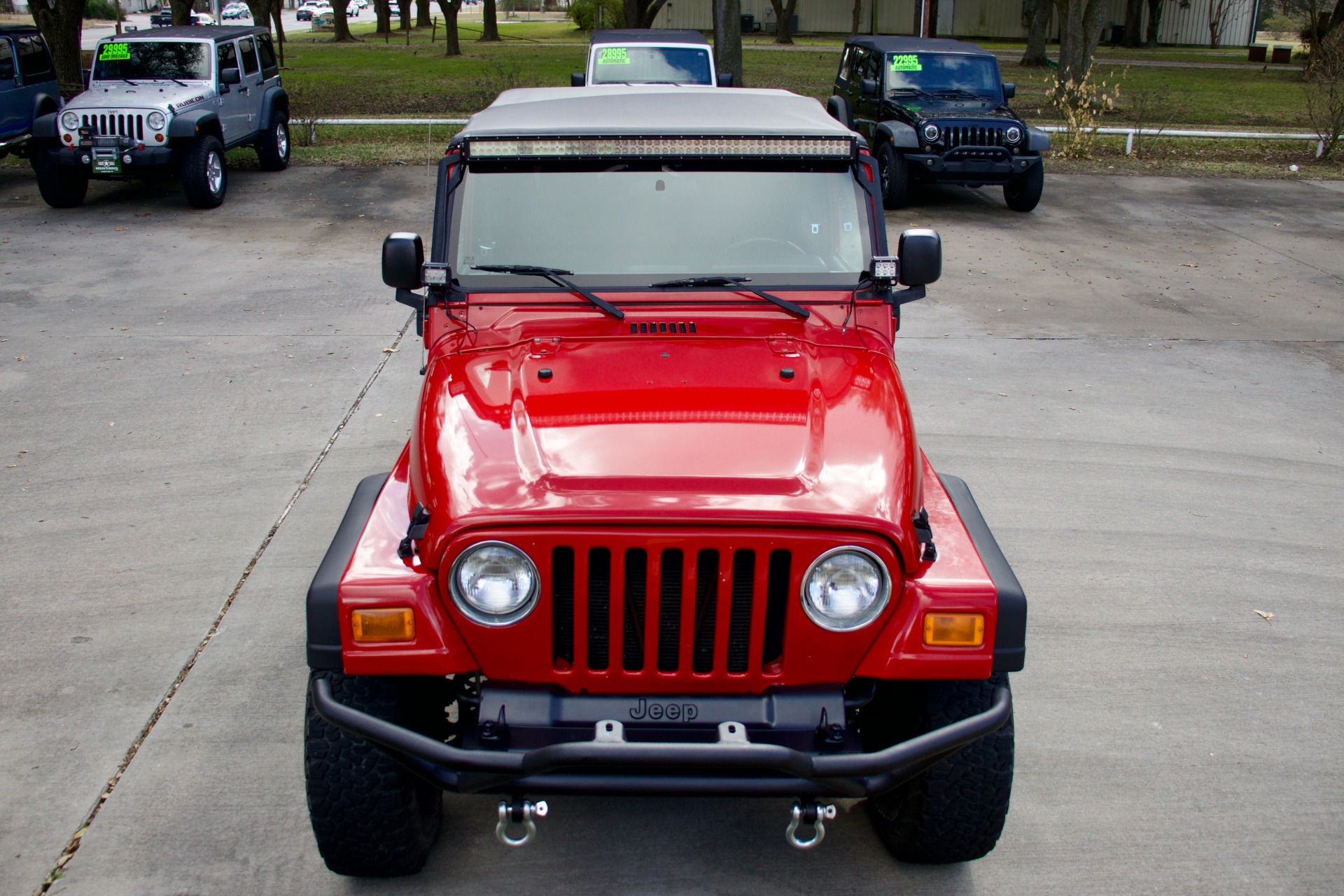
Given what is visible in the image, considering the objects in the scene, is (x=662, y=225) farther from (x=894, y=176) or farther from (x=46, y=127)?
(x=46, y=127)

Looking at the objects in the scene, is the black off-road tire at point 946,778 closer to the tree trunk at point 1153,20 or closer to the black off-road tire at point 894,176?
the black off-road tire at point 894,176

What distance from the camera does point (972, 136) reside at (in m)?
12.6

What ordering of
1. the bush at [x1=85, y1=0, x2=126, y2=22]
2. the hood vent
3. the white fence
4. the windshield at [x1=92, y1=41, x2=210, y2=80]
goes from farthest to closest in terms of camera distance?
the bush at [x1=85, y1=0, x2=126, y2=22], the white fence, the windshield at [x1=92, y1=41, x2=210, y2=80], the hood vent

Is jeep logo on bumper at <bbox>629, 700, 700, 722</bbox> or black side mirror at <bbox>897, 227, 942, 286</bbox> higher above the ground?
black side mirror at <bbox>897, 227, 942, 286</bbox>

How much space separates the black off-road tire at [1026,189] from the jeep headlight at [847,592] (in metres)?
11.3

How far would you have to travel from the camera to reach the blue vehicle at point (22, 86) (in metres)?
13.6

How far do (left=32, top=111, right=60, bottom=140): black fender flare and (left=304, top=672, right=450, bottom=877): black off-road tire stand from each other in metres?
11.7

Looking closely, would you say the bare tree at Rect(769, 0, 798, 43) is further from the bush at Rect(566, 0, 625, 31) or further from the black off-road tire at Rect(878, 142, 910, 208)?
the black off-road tire at Rect(878, 142, 910, 208)

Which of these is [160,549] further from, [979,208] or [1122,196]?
[1122,196]

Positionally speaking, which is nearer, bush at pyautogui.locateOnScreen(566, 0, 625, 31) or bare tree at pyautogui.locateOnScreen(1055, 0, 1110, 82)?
bare tree at pyautogui.locateOnScreen(1055, 0, 1110, 82)

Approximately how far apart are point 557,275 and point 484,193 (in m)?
0.41

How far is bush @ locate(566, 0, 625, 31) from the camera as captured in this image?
41.7 meters

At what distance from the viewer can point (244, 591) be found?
15.3 feet

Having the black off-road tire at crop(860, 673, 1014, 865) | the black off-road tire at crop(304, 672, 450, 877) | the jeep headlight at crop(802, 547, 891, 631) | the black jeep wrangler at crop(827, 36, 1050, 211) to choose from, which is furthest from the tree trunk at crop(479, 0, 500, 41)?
the jeep headlight at crop(802, 547, 891, 631)
